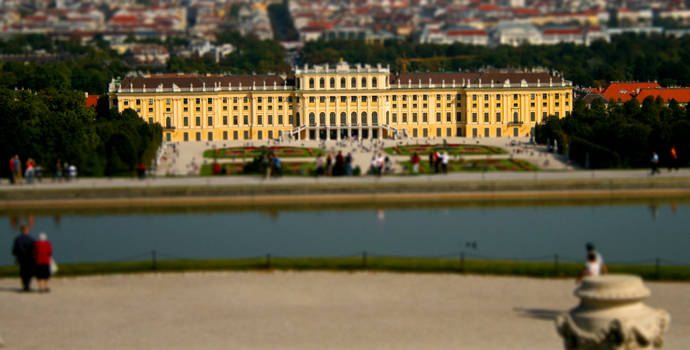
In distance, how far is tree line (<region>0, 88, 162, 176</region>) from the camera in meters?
50.8

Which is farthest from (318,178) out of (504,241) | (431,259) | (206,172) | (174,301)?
(174,301)

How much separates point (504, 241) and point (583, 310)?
55.5 ft

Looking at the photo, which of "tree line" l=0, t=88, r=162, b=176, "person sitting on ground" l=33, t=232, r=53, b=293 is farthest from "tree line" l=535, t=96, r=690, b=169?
"person sitting on ground" l=33, t=232, r=53, b=293

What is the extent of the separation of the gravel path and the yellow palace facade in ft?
178

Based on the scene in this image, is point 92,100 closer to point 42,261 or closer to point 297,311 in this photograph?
point 42,261

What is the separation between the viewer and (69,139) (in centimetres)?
5325

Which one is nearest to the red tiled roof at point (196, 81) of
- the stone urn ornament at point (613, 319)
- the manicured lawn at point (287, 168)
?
the manicured lawn at point (287, 168)

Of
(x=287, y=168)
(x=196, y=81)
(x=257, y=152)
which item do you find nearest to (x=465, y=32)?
(x=196, y=81)

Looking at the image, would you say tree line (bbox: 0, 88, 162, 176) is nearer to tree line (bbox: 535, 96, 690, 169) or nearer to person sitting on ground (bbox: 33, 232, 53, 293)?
tree line (bbox: 535, 96, 690, 169)

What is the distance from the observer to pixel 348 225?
38.7 metres

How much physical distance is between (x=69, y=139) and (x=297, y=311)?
99.3 ft

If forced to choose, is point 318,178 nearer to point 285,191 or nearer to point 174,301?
point 285,191

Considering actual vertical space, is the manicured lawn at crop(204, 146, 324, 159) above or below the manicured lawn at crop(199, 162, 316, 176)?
above

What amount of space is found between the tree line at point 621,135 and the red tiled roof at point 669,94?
12.4 meters
